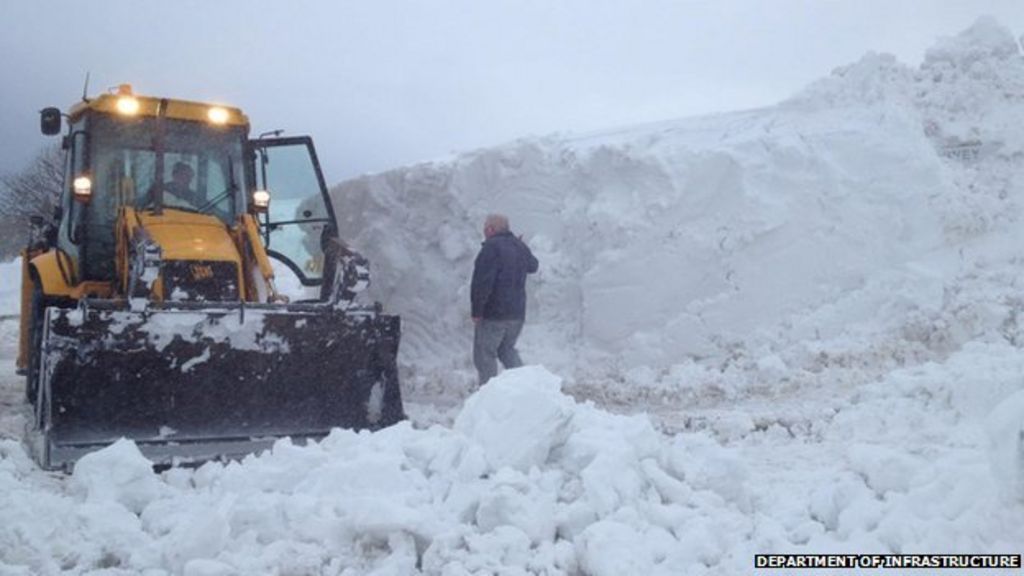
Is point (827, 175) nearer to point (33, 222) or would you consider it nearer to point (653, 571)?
point (653, 571)

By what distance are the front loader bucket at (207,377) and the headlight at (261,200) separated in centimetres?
153

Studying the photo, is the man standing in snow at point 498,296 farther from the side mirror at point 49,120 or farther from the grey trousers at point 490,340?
the side mirror at point 49,120

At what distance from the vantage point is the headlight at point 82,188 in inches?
275

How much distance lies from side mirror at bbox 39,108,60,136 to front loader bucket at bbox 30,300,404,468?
2053 millimetres

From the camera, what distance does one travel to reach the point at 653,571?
12.2 feet

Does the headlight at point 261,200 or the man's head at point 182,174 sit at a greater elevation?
the man's head at point 182,174

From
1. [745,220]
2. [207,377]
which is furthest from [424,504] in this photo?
[745,220]

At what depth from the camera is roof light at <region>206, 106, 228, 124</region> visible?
7.50 metres

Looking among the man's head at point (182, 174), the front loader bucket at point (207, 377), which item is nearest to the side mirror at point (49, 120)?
the man's head at point (182, 174)

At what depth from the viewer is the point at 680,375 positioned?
819 cm

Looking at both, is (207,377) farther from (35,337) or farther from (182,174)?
(182,174)

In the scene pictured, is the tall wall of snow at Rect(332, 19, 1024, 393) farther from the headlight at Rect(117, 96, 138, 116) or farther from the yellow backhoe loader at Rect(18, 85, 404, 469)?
the headlight at Rect(117, 96, 138, 116)

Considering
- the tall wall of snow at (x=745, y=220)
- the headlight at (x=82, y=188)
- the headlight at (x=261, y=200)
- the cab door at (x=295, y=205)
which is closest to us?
the headlight at (x=82, y=188)

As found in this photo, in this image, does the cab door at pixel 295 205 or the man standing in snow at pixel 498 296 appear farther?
the man standing in snow at pixel 498 296
